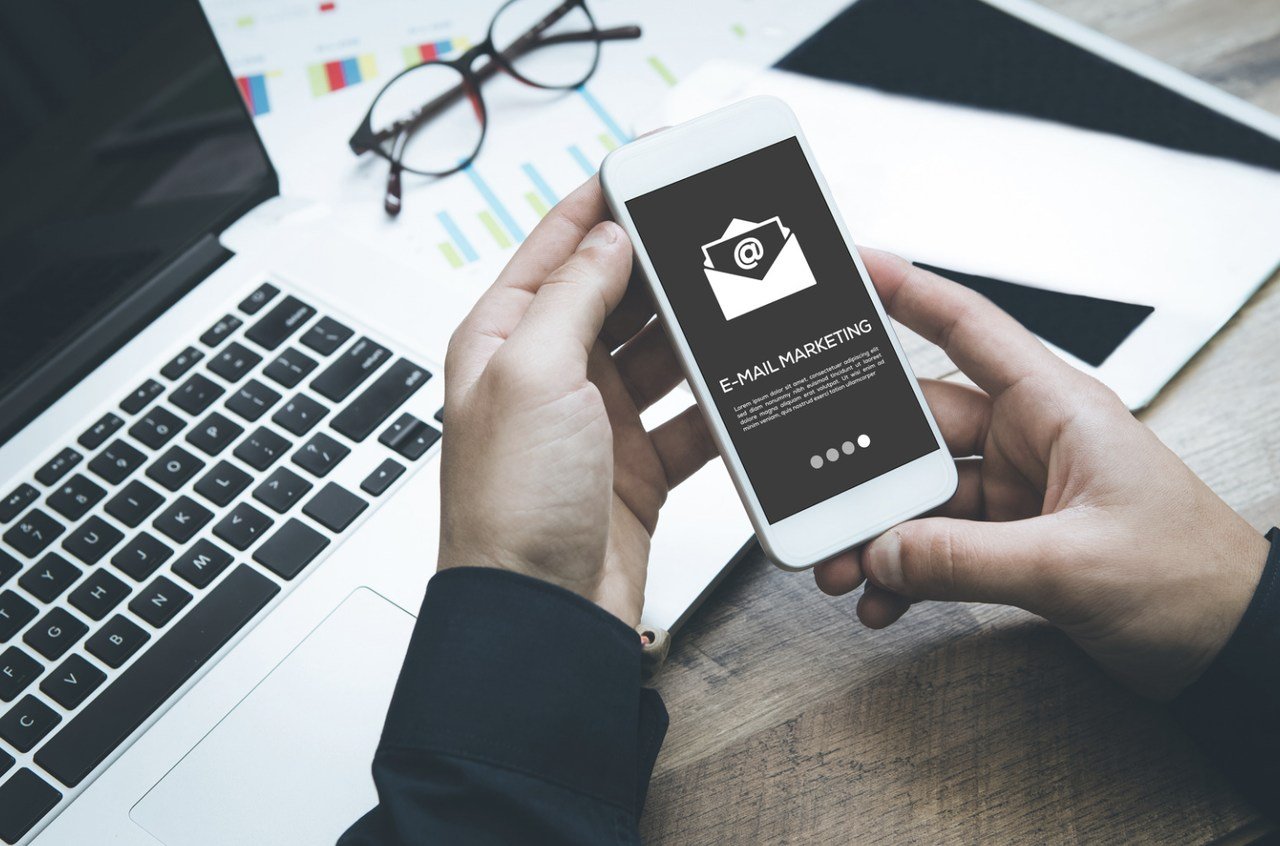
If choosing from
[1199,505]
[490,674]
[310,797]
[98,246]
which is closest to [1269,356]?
[1199,505]

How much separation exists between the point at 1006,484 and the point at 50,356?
0.67 meters

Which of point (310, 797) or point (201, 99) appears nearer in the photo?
point (310, 797)

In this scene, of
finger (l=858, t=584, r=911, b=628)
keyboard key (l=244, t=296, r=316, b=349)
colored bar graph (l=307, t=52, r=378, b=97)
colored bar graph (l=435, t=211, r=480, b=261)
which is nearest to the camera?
finger (l=858, t=584, r=911, b=628)

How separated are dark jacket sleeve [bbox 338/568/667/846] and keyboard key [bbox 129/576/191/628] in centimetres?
18

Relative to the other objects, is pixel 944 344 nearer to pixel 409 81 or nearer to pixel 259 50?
pixel 409 81

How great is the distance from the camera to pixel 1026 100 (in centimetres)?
82

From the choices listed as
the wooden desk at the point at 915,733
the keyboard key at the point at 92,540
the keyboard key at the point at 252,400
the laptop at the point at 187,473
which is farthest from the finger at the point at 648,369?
the keyboard key at the point at 92,540

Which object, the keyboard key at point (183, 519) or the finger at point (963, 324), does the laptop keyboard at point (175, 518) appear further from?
the finger at point (963, 324)

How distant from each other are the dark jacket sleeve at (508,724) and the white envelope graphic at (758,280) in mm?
209

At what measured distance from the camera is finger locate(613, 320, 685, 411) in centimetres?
66

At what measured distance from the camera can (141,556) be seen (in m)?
0.59

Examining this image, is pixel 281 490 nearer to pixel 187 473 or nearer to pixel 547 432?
pixel 187 473

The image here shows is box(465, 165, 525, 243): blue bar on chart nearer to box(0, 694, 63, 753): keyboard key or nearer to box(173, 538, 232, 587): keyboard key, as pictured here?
box(173, 538, 232, 587): keyboard key

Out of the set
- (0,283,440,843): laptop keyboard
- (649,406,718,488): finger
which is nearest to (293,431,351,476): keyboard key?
(0,283,440,843): laptop keyboard
